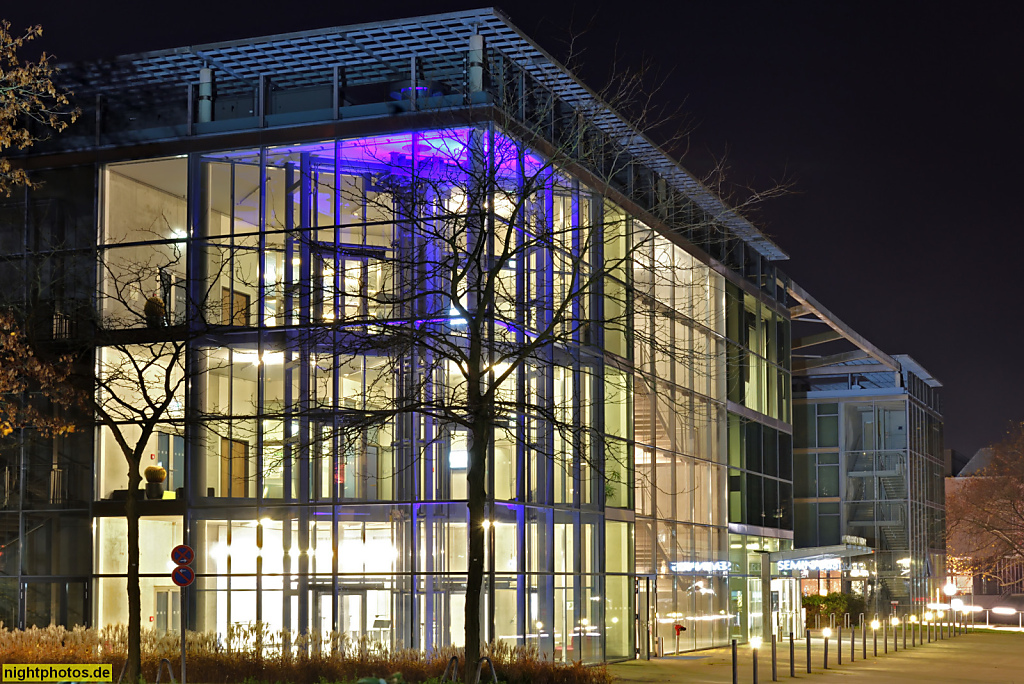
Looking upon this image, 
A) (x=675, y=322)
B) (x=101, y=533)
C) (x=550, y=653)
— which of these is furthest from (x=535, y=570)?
(x=675, y=322)

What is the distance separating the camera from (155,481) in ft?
92.9

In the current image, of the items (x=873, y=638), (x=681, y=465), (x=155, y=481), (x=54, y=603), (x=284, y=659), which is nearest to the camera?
(x=284, y=659)

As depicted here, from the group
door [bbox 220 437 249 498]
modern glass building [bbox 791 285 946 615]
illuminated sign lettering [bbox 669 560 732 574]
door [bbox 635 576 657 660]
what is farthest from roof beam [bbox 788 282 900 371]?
door [bbox 220 437 249 498]

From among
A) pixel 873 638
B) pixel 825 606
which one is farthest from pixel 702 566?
pixel 825 606

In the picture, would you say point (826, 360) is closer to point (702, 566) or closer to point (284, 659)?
point (702, 566)

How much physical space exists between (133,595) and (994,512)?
6308cm

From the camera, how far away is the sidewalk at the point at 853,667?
89.5ft

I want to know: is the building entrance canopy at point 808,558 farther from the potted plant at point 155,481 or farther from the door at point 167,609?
the potted plant at point 155,481

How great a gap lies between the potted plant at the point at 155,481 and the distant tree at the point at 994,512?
56.2m

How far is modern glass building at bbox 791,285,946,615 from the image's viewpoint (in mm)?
59938

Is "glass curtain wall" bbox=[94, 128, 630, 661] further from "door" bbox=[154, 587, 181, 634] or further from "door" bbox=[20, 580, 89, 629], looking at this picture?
"door" bbox=[20, 580, 89, 629]

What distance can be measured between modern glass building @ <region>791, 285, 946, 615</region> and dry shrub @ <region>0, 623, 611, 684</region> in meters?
38.2

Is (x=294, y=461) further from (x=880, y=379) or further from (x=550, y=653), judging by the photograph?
(x=880, y=379)

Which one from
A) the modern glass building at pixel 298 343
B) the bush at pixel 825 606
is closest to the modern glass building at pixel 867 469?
the bush at pixel 825 606
